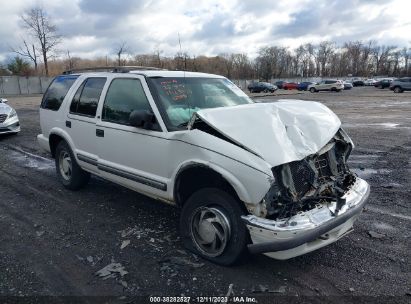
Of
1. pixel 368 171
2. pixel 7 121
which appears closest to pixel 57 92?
pixel 368 171

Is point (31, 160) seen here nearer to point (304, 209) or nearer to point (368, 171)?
point (304, 209)

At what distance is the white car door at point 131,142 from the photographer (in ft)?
12.9

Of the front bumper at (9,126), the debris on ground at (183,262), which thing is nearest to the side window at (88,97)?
the debris on ground at (183,262)

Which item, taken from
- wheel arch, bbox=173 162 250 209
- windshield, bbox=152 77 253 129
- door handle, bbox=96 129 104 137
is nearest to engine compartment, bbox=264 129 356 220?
wheel arch, bbox=173 162 250 209

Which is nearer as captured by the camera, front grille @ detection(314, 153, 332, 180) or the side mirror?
front grille @ detection(314, 153, 332, 180)

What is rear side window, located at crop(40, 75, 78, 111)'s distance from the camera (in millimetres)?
5727

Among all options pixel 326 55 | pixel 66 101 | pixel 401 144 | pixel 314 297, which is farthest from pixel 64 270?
pixel 326 55

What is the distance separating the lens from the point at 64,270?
11.6ft

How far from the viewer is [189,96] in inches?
175

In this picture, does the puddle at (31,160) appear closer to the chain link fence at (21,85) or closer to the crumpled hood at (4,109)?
the crumpled hood at (4,109)

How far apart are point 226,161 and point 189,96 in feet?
4.88

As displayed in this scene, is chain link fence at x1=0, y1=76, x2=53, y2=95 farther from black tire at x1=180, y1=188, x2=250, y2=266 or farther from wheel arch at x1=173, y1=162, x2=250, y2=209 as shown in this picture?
black tire at x1=180, y1=188, x2=250, y2=266

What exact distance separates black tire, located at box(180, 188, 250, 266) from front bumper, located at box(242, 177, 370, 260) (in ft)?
0.64

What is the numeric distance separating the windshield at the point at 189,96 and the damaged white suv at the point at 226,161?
1 cm
